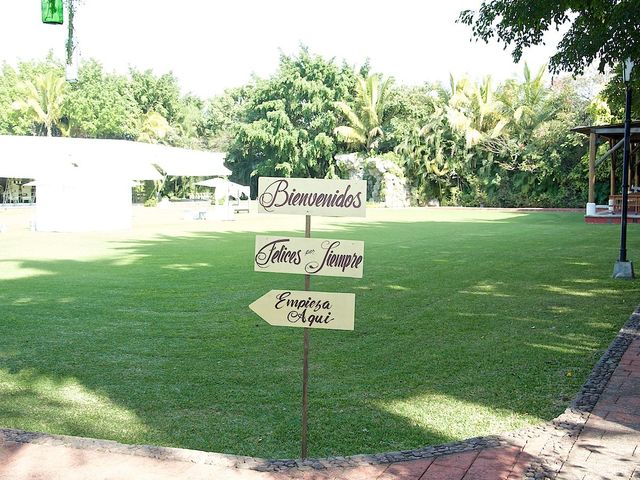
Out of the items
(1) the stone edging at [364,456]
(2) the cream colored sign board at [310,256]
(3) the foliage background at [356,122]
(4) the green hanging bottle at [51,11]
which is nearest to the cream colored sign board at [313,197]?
(2) the cream colored sign board at [310,256]

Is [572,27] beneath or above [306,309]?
above

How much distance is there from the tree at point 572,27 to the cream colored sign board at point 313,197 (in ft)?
21.1

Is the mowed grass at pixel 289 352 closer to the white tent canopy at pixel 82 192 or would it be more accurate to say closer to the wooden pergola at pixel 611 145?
the white tent canopy at pixel 82 192

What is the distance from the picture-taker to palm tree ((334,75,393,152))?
45.4 m

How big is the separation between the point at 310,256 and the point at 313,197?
0.34 meters

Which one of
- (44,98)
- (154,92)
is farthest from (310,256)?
(154,92)

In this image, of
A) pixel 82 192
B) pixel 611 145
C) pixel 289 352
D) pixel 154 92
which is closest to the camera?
pixel 289 352

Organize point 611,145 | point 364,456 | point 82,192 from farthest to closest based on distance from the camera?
1. point 611,145
2. point 82,192
3. point 364,456

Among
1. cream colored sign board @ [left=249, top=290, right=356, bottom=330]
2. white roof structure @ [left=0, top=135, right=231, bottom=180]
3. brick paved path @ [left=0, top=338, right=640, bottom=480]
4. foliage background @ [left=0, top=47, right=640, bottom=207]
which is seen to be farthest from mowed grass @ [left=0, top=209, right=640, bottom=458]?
foliage background @ [left=0, top=47, right=640, bottom=207]

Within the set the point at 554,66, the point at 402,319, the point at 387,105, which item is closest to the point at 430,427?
the point at 402,319

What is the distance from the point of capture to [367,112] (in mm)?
45750

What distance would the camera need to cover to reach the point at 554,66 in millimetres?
12281

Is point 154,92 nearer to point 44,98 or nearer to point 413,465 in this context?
point 44,98

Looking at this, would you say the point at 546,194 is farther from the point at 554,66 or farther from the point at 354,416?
the point at 354,416
